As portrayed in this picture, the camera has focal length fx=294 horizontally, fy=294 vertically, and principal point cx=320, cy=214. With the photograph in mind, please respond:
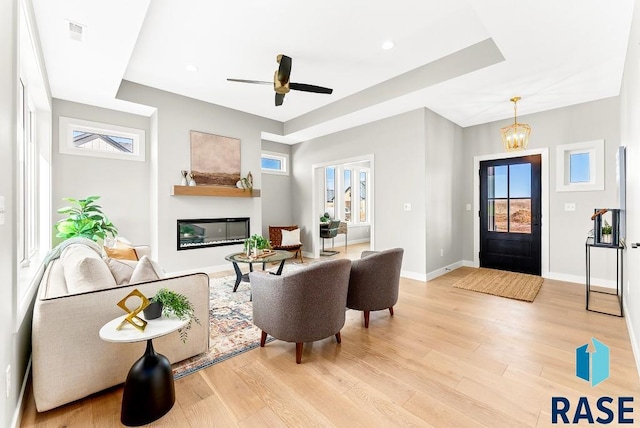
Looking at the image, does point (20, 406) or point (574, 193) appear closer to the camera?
point (20, 406)

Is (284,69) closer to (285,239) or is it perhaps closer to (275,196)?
(285,239)

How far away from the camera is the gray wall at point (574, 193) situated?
13.5 ft

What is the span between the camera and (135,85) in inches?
172

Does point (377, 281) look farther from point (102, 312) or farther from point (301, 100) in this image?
point (301, 100)

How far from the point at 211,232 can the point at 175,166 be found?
4.15 feet

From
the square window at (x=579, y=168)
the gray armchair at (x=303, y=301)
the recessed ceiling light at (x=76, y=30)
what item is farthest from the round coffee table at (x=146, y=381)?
the square window at (x=579, y=168)

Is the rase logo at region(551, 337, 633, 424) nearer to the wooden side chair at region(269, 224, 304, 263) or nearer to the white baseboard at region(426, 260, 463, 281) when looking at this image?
the white baseboard at region(426, 260, 463, 281)

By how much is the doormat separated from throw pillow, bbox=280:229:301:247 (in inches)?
126

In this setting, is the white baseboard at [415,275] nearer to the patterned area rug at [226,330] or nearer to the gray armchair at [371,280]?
the gray armchair at [371,280]

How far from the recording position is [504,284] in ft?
14.3

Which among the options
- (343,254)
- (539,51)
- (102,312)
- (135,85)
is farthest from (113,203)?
(539,51)

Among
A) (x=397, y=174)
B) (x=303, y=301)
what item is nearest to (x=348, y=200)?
(x=397, y=174)

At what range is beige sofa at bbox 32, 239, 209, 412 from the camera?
1.68m

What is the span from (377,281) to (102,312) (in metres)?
2.17
